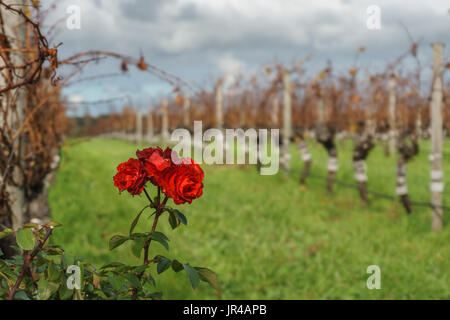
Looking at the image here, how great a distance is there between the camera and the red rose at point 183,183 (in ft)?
3.71

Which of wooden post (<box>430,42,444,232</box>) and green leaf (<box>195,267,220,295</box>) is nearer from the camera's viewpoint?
green leaf (<box>195,267,220,295</box>)

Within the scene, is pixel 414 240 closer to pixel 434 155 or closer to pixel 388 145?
pixel 434 155

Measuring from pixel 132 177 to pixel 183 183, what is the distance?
18cm

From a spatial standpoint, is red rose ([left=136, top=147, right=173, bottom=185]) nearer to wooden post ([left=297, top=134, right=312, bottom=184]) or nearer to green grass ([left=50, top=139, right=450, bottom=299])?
green grass ([left=50, top=139, right=450, bottom=299])

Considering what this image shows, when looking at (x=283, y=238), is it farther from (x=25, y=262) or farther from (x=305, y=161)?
(x=25, y=262)

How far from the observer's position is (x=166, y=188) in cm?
116

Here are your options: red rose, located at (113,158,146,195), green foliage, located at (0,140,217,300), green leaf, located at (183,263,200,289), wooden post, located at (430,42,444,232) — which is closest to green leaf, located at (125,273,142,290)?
green foliage, located at (0,140,217,300)

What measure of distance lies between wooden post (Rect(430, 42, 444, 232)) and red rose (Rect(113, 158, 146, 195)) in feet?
17.7

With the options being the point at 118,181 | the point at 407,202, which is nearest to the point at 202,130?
the point at 407,202

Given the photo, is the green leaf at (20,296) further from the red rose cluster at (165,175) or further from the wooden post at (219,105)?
the wooden post at (219,105)

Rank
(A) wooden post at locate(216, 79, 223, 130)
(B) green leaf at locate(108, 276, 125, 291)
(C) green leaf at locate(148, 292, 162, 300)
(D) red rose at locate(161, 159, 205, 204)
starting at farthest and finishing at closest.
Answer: (A) wooden post at locate(216, 79, 223, 130)
(C) green leaf at locate(148, 292, 162, 300)
(B) green leaf at locate(108, 276, 125, 291)
(D) red rose at locate(161, 159, 205, 204)

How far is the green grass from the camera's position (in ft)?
14.2

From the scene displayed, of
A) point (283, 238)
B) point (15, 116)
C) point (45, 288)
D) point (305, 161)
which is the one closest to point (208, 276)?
point (45, 288)

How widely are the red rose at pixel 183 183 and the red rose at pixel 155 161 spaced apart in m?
0.03
